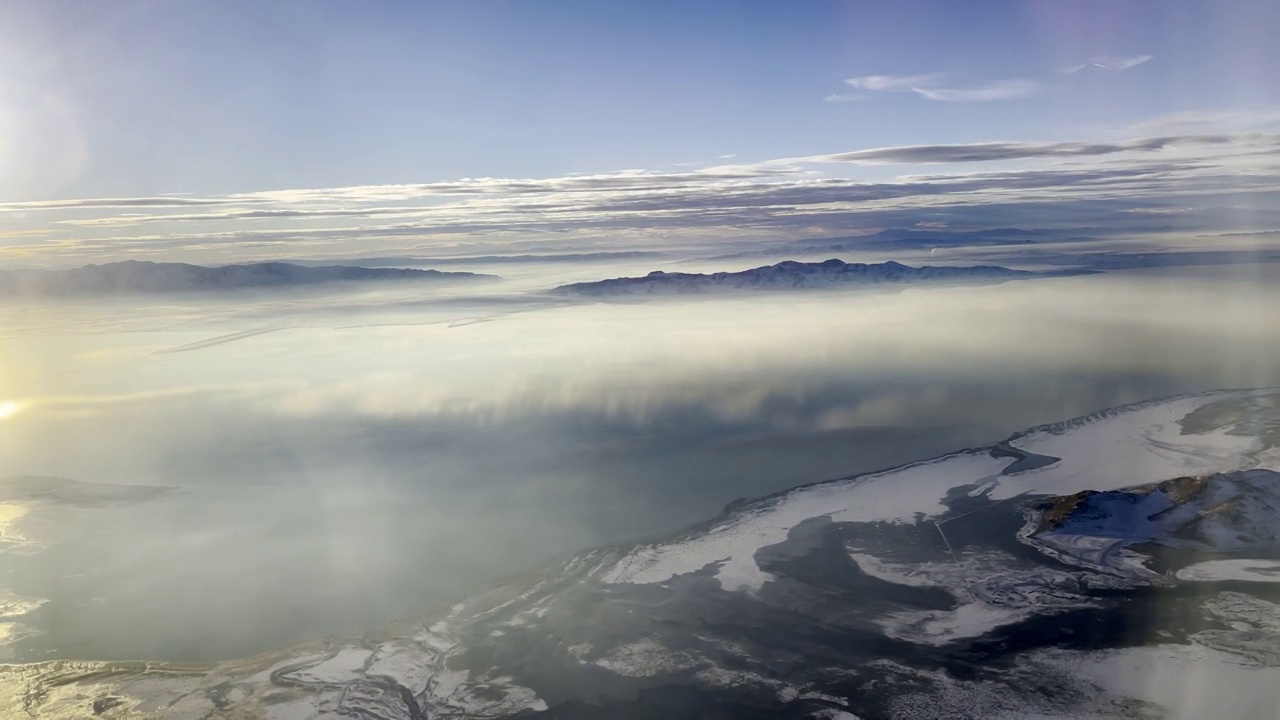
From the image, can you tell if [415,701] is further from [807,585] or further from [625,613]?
[807,585]

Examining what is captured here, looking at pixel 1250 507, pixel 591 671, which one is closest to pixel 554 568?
pixel 591 671

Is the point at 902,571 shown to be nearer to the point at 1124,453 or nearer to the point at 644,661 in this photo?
the point at 644,661

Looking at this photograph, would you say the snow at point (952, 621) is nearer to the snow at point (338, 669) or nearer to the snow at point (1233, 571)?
the snow at point (1233, 571)

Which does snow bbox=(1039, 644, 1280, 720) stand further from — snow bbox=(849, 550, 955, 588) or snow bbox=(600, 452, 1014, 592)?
snow bbox=(600, 452, 1014, 592)

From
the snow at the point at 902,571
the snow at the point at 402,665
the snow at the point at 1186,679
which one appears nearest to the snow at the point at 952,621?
the snow at the point at 902,571

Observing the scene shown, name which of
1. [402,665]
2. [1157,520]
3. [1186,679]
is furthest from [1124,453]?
[402,665]

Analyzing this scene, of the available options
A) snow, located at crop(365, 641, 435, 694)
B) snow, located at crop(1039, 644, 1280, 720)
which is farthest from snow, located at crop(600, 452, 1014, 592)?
snow, located at crop(1039, 644, 1280, 720)
